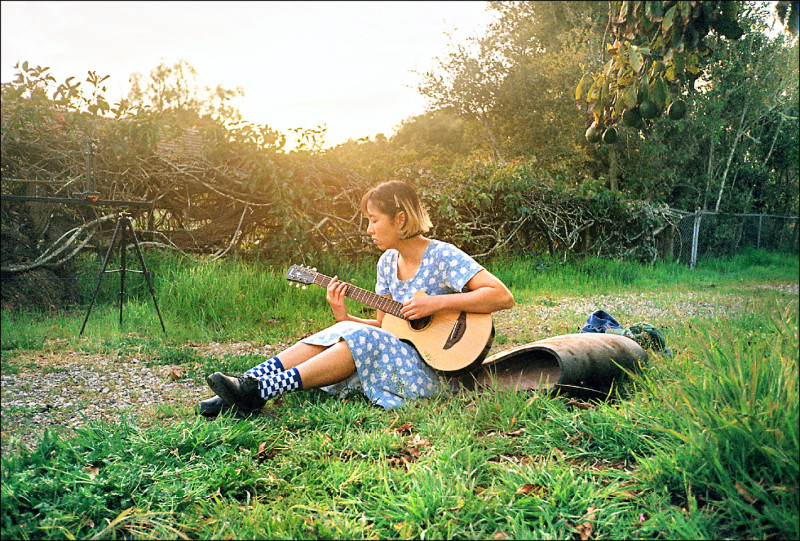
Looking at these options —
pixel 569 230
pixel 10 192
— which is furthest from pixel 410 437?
pixel 569 230

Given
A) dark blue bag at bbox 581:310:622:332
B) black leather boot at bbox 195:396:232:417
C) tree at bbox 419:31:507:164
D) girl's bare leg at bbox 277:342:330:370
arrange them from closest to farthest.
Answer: black leather boot at bbox 195:396:232:417, girl's bare leg at bbox 277:342:330:370, dark blue bag at bbox 581:310:622:332, tree at bbox 419:31:507:164

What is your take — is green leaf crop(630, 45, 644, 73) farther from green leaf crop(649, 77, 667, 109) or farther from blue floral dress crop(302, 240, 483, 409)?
blue floral dress crop(302, 240, 483, 409)

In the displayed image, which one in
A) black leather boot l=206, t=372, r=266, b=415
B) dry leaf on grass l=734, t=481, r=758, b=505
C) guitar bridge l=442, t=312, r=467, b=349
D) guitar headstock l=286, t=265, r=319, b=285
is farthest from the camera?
guitar headstock l=286, t=265, r=319, b=285

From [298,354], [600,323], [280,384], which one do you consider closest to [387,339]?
[298,354]

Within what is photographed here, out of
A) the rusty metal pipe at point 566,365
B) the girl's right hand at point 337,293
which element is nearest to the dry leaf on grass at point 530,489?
the rusty metal pipe at point 566,365

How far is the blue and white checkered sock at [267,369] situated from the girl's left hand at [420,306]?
0.84 m

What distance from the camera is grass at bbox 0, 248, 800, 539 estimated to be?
2.15 m

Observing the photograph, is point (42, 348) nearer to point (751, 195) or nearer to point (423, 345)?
point (423, 345)

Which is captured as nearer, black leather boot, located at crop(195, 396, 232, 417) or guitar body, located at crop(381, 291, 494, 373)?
black leather boot, located at crop(195, 396, 232, 417)

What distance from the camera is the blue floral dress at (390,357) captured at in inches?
140

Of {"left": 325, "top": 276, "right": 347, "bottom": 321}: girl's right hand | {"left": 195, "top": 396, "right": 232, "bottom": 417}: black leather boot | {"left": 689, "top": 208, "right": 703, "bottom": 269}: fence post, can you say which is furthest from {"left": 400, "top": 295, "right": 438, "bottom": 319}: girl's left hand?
{"left": 689, "top": 208, "right": 703, "bottom": 269}: fence post

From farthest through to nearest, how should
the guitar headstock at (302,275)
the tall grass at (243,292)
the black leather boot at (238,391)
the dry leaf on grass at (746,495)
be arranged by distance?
the guitar headstock at (302,275)
the black leather boot at (238,391)
the tall grass at (243,292)
the dry leaf on grass at (746,495)

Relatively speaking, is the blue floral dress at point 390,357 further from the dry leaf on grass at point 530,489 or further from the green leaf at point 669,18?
the green leaf at point 669,18

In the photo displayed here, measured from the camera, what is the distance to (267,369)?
345 centimetres
